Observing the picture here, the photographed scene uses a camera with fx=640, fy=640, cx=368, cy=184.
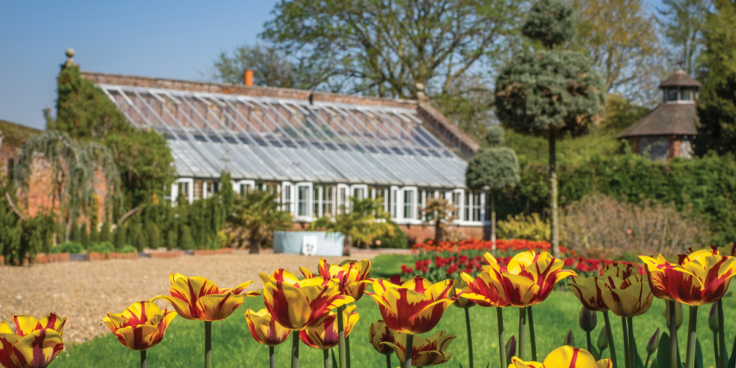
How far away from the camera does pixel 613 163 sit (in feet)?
53.6

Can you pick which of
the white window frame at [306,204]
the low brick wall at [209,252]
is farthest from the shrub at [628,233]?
the white window frame at [306,204]

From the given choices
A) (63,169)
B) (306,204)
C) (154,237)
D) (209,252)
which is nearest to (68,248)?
(63,169)

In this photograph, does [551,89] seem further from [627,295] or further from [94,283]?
[627,295]

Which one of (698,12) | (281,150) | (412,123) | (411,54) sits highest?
(698,12)

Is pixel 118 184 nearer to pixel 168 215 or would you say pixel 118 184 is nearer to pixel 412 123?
pixel 168 215

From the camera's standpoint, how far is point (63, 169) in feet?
39.0

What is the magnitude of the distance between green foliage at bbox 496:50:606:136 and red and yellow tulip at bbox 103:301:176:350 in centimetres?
967

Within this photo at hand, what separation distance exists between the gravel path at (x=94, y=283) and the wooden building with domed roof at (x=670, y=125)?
853 inches

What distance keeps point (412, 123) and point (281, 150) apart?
659 centimetres

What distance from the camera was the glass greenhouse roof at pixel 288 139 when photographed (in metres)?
17.2

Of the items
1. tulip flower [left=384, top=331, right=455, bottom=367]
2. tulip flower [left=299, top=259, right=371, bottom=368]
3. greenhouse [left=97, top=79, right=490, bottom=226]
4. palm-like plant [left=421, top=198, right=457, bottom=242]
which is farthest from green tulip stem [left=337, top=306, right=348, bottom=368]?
palm-like plant [left=421, top=198, right=457, bottom=242]

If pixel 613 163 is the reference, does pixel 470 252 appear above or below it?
below

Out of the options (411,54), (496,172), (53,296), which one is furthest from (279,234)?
(411,54)

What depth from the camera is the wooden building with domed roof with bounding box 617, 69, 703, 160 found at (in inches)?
1074
